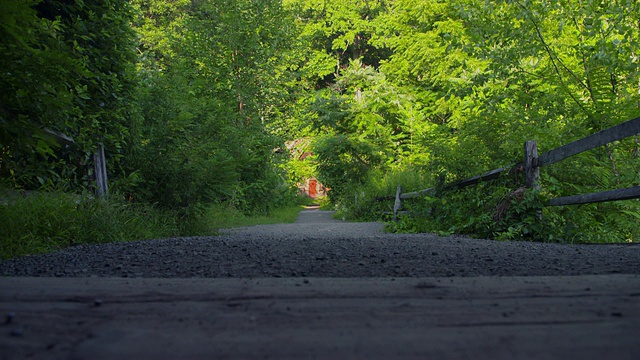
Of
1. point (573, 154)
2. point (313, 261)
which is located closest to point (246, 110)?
point (573, 154)

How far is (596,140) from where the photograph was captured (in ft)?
17.5

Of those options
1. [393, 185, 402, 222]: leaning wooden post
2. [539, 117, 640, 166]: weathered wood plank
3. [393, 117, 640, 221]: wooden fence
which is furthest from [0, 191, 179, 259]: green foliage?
[393, 185, 402, 222]: leaning wooden post

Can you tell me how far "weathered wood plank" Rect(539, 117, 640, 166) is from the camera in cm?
489

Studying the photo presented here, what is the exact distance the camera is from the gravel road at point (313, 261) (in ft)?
9.96

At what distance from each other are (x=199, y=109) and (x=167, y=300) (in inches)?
325

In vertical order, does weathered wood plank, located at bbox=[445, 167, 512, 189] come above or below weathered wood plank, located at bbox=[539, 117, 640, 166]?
below

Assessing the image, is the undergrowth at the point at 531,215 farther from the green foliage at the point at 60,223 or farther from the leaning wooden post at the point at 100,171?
the leaning wooden post at the point at 100,171

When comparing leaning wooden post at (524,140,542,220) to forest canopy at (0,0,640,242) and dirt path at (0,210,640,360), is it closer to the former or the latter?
forest canopy at (0,0,640,242)

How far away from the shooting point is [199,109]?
9.83 metres

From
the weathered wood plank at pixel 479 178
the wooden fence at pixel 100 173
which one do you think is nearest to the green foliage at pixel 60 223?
the wooden fence at pixel 100 173

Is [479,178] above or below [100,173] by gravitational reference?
below

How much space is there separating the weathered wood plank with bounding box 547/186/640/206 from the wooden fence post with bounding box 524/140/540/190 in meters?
0.34

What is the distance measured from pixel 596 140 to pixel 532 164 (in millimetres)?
1082

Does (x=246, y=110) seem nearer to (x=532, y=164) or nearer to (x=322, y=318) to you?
(x=532, y=164)
